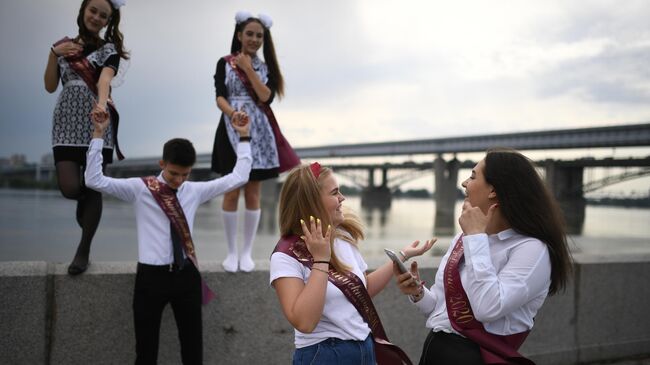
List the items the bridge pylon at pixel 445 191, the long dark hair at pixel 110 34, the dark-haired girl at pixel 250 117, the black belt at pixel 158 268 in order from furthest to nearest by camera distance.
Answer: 1. the bridge pylon at pixel 445 191
2. the dark-haired girl at pixel 250 117
3. the long dark hair at pixel 110 34
4. the black belt at pixel 158 268

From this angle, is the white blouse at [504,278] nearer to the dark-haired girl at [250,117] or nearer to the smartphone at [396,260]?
the smartphone at [396,260]

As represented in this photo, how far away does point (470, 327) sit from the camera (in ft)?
6.63

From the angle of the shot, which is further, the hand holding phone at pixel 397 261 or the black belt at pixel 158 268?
the black belt at pixel 158 268

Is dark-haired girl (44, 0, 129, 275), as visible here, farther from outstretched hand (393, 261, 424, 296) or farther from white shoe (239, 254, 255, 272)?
outstretched hand (393, 261, 424, 296)

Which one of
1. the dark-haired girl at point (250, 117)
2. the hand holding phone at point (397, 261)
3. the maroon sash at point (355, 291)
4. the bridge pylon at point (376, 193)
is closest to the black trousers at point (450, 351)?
the maroon sash at point (355, 291)

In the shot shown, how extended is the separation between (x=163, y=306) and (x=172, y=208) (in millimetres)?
593

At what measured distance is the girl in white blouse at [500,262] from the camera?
6.27ft

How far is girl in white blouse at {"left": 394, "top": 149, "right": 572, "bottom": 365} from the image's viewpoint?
1.91 m

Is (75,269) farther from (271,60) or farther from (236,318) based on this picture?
(271,60)

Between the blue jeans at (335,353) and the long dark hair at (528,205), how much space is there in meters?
0.79

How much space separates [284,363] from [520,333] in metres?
2.37

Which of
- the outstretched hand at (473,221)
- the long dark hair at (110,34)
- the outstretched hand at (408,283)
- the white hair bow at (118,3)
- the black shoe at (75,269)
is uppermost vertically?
the white hair bow at (118,3)

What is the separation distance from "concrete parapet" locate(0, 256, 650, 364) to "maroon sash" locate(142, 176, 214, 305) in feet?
2.34

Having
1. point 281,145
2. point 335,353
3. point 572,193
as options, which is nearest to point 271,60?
point 281,145
